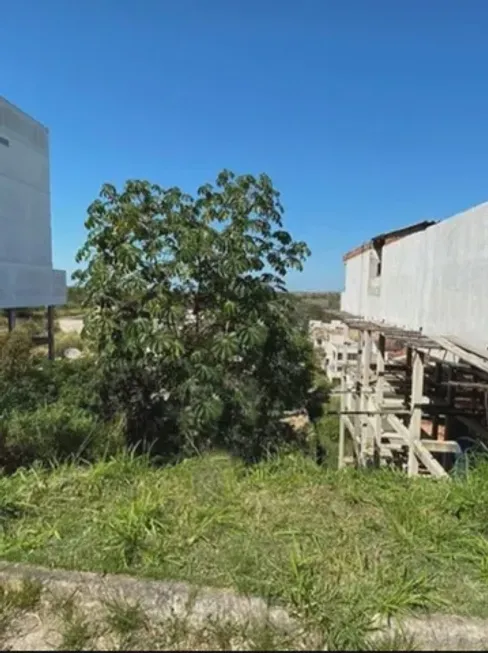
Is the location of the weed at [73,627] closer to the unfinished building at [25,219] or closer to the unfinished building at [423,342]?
the unfinished building at [423,342]

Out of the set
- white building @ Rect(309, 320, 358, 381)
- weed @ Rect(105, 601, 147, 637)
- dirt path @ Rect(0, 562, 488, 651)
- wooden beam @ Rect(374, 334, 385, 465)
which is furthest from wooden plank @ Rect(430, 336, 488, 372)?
white building @ Rect(309, 320, 358, 381)

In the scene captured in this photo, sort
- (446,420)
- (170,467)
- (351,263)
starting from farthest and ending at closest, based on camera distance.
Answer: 1. (351,263)
2. (446,420)
3. (170,467)

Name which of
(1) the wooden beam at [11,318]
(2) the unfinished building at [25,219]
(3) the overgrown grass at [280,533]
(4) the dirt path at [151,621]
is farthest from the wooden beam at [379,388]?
(1) the wooden beam at [11,318]

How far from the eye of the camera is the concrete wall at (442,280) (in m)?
5.25

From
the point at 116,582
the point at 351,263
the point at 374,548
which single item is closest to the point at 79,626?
the point at 116,582

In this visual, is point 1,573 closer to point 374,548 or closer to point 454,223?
point 374,548

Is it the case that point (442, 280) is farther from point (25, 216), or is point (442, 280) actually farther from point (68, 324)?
point (68, 324)

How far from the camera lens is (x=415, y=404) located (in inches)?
289

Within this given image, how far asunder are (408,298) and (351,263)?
19.8 feet

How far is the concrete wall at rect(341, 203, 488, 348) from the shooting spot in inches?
207

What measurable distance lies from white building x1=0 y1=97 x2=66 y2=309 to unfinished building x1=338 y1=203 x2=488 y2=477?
8664mm

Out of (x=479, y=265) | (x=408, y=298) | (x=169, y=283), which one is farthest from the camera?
(x=408, y=298)

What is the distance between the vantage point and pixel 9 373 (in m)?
10.6

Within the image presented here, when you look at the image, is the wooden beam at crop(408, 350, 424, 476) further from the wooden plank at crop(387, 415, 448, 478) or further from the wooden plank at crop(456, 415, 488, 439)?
the wooden plank at crop(456, 415, 488, 439)
